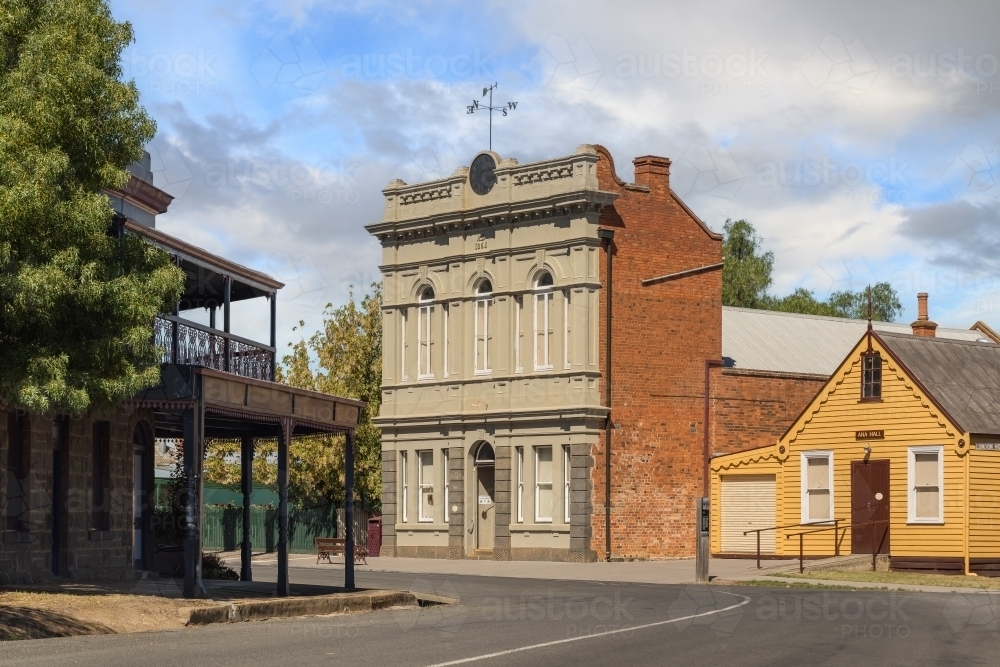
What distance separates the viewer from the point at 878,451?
117ft

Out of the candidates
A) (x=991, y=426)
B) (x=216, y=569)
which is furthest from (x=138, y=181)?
(x=991, y=426)

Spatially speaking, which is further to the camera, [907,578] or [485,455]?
[485,455]

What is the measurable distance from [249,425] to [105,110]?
347 inches

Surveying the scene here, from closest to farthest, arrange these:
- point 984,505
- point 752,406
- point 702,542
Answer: point 702,542
point 984,505
point 752,406

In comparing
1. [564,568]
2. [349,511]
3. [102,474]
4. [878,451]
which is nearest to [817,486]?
[878,451]

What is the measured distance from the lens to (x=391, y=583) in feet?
95.9

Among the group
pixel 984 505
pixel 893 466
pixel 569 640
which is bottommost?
pixel 569 640

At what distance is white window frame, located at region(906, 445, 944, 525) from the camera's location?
111ft

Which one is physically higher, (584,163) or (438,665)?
(584,163)

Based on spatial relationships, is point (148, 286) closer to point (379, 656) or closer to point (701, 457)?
point (379, 656)

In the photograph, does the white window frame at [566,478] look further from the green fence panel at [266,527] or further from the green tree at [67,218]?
the green tree at [67,218]

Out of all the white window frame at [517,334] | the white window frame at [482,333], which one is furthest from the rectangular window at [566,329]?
the white window frame at [482,333]

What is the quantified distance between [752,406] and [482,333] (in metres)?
8.08

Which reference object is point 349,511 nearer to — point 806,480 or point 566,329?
point 806,480
